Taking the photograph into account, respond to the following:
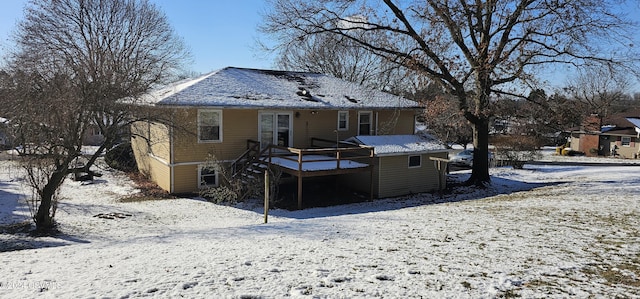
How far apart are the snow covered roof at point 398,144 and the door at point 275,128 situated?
2982 mm

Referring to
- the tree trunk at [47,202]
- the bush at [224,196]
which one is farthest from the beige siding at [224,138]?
the tree trunk at [47,202]

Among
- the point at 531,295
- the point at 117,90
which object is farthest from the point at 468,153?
the point at 531,295

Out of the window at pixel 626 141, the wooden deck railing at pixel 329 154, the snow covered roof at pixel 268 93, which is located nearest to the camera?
the wooden deck railing at pixel 329 154

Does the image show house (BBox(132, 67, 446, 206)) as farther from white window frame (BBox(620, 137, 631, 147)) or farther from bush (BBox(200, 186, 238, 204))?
white window frame (BBox(620, 137, 631, 147))

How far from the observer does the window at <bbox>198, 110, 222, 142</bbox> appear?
1711cm

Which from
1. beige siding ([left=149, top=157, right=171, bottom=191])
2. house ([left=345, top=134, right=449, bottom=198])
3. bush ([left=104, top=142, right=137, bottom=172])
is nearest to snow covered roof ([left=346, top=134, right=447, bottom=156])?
house ([left=345, top=134, right=449, bottom=198])

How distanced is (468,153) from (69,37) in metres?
30.4

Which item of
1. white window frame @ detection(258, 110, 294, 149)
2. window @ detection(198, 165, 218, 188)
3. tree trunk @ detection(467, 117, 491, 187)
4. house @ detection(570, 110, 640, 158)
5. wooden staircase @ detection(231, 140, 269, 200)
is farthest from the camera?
house @ detection(570, 110, 640, 158)

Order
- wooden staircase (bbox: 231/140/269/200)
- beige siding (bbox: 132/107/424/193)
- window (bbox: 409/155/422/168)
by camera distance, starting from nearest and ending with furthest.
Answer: wooden staircase (bbox: 231/140/269/200) < beige siding (bbox: 132/107/424/193) < window (bbox: 409/155/422/168)

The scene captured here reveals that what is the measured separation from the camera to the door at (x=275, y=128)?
1886 centimetres

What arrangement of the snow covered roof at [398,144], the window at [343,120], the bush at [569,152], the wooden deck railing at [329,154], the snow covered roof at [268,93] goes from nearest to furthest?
the wooden deck railing at [329,154]
the snow covered roof at [268,93]
the snow covered roof at [398,144]
the window at [343,120]
the bush at [569,152]

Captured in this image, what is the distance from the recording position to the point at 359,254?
21.7 ft

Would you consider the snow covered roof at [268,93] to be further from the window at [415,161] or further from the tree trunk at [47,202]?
the tree trunk at [47,202]

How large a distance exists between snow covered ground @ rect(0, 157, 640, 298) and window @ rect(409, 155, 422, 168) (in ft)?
23.5
